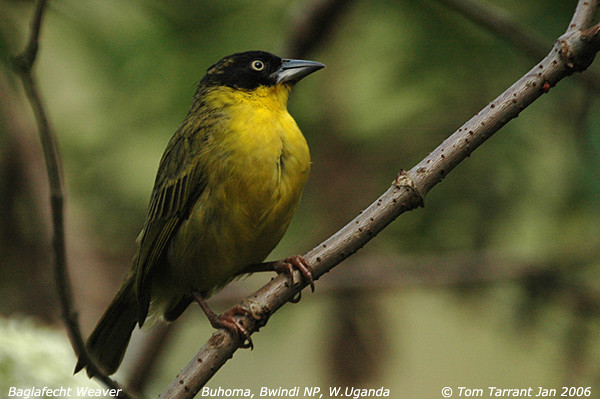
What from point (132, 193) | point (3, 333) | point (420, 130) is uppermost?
point (420, 130)

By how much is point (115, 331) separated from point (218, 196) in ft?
3.55

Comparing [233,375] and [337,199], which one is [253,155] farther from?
[233,375]

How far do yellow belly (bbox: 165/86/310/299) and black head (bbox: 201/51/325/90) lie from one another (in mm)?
369

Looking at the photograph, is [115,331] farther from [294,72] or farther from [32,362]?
[294,72]

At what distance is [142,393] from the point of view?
15.0 feet

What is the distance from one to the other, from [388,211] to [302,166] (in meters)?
1.06

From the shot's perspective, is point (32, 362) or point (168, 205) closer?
point (32, 362)

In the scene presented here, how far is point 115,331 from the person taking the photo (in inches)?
157

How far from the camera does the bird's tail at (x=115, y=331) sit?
3938mm

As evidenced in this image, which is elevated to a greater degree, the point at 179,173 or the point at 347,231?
the point at 179,173

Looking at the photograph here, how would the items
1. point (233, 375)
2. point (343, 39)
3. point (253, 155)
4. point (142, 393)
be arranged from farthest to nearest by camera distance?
point (233, 375) → point (343, 39) → point (142, 393) → point (253, 155)

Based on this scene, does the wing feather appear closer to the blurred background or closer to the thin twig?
the blurred background

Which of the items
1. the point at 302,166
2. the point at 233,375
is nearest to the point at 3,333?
the point at 302,166

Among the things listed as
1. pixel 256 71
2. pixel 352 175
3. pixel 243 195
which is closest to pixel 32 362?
pixel 243 195
